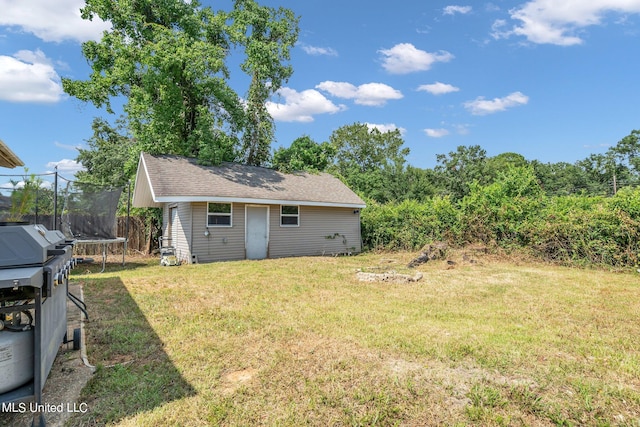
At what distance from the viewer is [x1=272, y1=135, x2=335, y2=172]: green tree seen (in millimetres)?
20594

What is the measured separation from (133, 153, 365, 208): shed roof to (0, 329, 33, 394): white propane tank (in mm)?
8295

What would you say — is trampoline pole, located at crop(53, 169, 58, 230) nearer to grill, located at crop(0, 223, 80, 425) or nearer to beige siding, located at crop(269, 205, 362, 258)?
beige siding, located at crop(269, 205, 362, 258)

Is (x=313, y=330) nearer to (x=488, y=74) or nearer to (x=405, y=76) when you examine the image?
(x=488, y=74)

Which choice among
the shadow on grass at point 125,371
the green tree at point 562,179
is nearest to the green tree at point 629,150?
the green tree at point 562,179

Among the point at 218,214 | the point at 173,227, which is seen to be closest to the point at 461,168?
the point at 218,214

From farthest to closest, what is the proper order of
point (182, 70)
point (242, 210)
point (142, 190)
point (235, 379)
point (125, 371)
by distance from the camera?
1. point (182, 70)
2. point (142, 190)
3. point (242, 210)
4. point (125, 371)
5. point (235, 379)

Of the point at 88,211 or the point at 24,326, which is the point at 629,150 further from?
the point at 24,326

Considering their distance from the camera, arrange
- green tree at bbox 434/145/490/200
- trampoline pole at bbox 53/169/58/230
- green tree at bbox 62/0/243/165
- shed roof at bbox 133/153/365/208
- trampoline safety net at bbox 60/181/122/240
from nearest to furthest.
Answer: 1. trampoline pole at bbox 53/169/58/230
2. trampoline safety net at bbox 60/181/122/240
3. shed roof at bbox 133/153/365/208
4. green tree at bbox 62/0/243/165
5. green tree at bbox 434/145/490/200

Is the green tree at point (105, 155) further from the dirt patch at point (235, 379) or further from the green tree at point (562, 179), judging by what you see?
the green tree at point (562, 179)

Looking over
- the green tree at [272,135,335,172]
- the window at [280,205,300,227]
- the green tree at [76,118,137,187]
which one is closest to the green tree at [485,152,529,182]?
the green tree at [272,135,335,172]

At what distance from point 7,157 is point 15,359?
6.56 metres

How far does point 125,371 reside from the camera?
2984 millimetres

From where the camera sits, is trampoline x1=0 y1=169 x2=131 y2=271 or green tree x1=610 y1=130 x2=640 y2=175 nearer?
trampoline x1=0 y1=169 x2=131 y2=271

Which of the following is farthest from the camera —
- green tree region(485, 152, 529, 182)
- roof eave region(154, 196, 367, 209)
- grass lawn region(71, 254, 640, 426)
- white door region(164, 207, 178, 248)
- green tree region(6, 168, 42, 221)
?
green tree region(485, 152, 529, 182)
